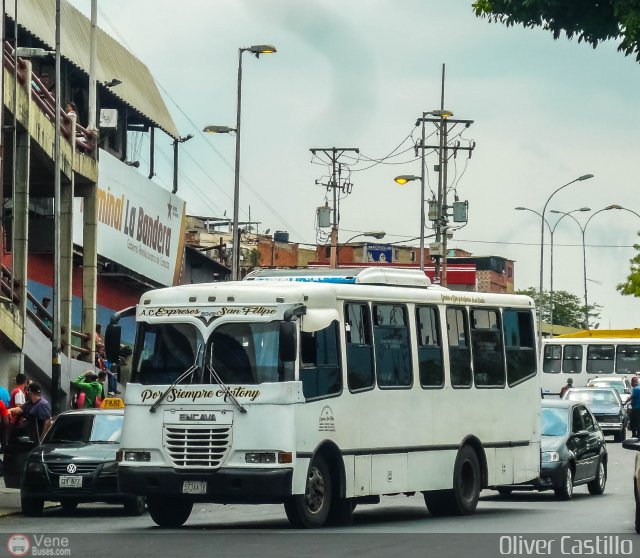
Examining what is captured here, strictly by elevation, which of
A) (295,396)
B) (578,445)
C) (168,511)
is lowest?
(168,511)

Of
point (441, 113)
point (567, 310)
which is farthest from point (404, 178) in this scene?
point (567, 310)

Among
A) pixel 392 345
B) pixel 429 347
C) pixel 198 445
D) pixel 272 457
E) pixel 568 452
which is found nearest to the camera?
pixel 272 457

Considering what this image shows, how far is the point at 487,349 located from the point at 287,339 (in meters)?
5.31

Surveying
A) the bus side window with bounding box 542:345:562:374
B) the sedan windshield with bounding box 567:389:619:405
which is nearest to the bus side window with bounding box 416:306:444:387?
the sedan windshield with bounding box 567:389:619:405

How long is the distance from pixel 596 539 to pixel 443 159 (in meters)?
51.9

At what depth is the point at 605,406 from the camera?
47.7 meters

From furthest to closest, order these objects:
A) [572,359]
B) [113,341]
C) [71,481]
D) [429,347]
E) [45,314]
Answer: [572,359]
[45,314]
[71,481]
[429,347]
[113,341]

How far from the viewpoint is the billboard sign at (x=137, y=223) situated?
4809 centimetres

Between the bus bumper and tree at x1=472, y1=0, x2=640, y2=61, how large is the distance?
575 centimetres

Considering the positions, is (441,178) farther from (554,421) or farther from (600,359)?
(554,421)

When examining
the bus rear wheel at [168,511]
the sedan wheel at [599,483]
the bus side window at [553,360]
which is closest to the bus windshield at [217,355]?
the bus rear wheel at [168,511]

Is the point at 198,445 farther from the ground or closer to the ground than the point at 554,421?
closer to the ground

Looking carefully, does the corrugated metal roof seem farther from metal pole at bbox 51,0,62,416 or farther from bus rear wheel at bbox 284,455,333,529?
bus rear wheel at bbox 284,455,333,529

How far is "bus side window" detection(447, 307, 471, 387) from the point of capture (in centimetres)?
2125
